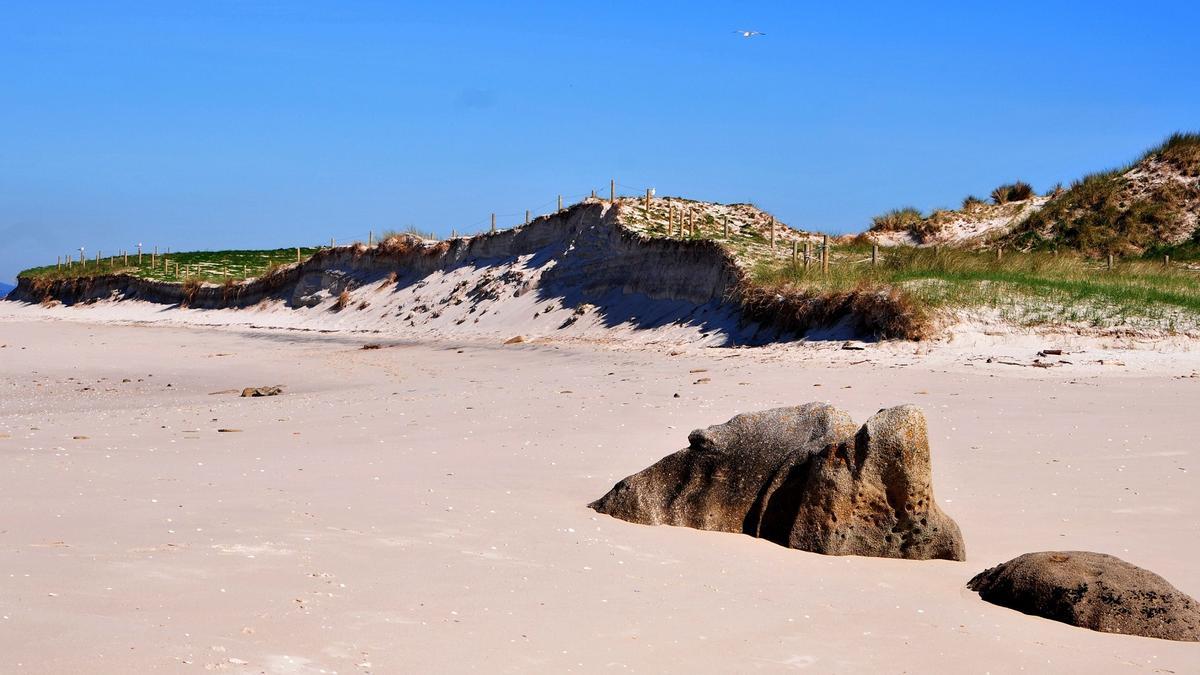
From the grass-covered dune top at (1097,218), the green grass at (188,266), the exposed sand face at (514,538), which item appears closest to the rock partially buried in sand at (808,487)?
the exposed sand face at (514,538)

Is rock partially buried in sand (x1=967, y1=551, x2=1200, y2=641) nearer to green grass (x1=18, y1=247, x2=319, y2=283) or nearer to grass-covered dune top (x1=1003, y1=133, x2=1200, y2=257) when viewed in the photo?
grass-covered dune top (x1=1003, y1=133, x2=1200, y2=257)

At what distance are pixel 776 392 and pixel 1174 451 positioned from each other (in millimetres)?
4986

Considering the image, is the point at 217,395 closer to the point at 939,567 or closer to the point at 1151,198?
the point at 939,567

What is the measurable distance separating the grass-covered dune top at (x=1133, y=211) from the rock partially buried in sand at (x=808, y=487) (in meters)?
32.0

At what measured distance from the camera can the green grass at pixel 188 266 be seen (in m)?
47.1

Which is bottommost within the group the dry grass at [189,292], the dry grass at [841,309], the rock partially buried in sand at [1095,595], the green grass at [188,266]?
the rock partially buried in sand at [1095,595]

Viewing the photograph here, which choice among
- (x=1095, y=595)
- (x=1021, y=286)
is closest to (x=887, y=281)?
(x=1021, y=286)

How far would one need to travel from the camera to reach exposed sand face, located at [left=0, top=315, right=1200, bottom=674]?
4.36 m

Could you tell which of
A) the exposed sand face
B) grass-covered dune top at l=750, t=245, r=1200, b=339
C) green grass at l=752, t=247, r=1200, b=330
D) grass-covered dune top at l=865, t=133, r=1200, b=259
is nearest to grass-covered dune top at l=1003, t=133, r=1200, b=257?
grass-covered dune top at l=865, t=133, r=1200, b=259

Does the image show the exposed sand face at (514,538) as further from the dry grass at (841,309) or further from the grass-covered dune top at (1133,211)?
the grass-covered dune top at (1133,211)

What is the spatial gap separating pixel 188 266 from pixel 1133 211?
38147 millimetres

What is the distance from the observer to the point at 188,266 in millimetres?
52906

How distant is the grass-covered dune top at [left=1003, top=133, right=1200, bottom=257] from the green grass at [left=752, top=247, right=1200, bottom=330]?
11632mm

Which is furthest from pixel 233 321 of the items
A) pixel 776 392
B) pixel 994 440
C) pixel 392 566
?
pixel 392 566
